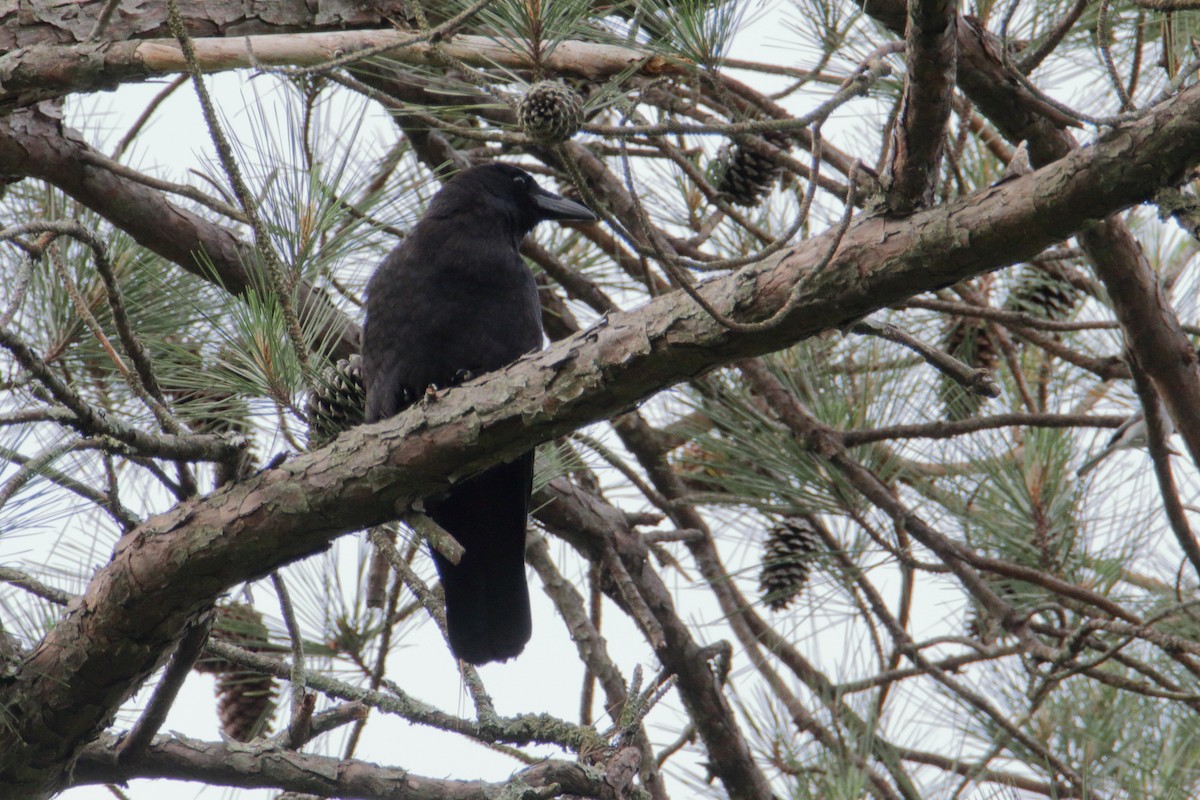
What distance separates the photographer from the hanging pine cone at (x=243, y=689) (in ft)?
11.2

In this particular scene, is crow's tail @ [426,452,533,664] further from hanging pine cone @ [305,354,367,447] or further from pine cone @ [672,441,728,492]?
pine cone @ [672,441,728,492]

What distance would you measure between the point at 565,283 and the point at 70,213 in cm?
143

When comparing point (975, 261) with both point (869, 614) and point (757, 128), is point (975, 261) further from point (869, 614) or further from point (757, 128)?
point (869, 614)

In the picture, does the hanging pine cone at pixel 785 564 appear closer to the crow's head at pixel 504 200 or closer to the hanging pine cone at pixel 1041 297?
the hanging pine cone at pixel 1041 297

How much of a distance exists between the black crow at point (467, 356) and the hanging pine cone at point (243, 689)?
0.84 meters

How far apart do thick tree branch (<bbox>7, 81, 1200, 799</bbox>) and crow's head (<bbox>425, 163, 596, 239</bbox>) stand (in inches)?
51.6

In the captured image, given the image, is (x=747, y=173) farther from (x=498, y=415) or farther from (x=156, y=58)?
(x=498, y=415)

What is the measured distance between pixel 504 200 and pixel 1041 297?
6.31 feet

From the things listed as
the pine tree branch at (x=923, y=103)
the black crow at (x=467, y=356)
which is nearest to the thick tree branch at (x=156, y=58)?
the black crow at (x=467, y=356)

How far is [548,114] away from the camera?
5.35 ft

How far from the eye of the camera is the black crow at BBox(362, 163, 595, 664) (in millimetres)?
2746

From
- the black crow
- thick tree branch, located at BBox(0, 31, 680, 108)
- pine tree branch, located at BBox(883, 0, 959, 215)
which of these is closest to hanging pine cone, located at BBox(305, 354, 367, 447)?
the black crow

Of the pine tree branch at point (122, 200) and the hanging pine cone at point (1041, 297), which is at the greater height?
the hanging pine cone at point (1041, 297)

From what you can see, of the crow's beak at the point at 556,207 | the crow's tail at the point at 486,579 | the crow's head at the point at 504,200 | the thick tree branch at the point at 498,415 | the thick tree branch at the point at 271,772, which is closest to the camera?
the thick tree branch at the point at 498,415
